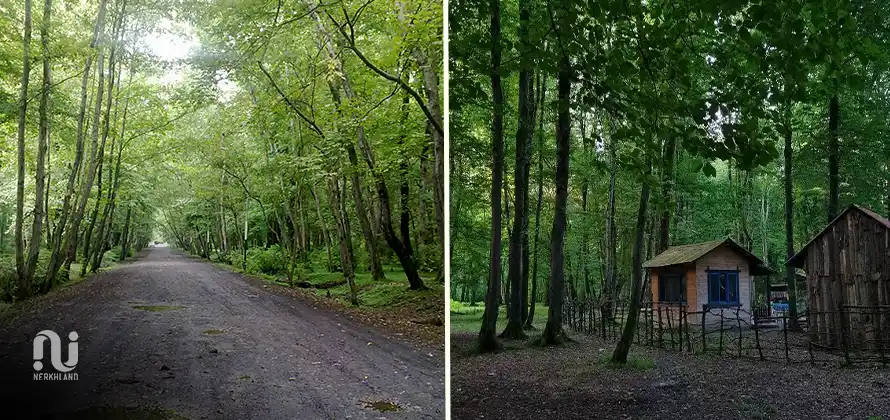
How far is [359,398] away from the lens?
193 centimetres

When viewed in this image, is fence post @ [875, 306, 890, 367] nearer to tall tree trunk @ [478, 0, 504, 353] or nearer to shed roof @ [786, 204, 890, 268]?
shed roof @ [786, 204, 890, 268]

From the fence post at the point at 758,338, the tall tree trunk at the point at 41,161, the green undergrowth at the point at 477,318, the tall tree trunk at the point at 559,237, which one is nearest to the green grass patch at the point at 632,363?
the tall tree trunk at the point at 559,237

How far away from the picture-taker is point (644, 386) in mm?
2404

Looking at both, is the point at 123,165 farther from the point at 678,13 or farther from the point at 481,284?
the point at 678,13

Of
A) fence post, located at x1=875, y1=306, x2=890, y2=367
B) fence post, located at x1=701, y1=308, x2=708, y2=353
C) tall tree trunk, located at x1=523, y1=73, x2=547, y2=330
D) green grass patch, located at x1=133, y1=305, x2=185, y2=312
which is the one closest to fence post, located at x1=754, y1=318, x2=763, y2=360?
fence post, located at x1=701, y1=308, x2=708, y2=353

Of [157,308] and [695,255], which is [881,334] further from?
[157,308]

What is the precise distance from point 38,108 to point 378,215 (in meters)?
1.21

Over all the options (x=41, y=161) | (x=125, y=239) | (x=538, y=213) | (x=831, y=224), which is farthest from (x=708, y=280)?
(x=41, y=161)

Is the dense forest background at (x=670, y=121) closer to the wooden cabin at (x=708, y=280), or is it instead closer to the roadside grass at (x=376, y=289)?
the wooden cabin at (x=708, y=280)

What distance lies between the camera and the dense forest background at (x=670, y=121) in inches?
78.4

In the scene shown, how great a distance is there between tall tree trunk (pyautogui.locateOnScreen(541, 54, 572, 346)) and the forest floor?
2.6 inches

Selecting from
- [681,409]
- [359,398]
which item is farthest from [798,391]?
[359,398]

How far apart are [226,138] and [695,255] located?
5.85ft

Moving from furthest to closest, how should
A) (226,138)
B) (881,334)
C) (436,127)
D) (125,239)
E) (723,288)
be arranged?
(436,127) < (723,288) < (226,138) < (125,239) < (881,334)
